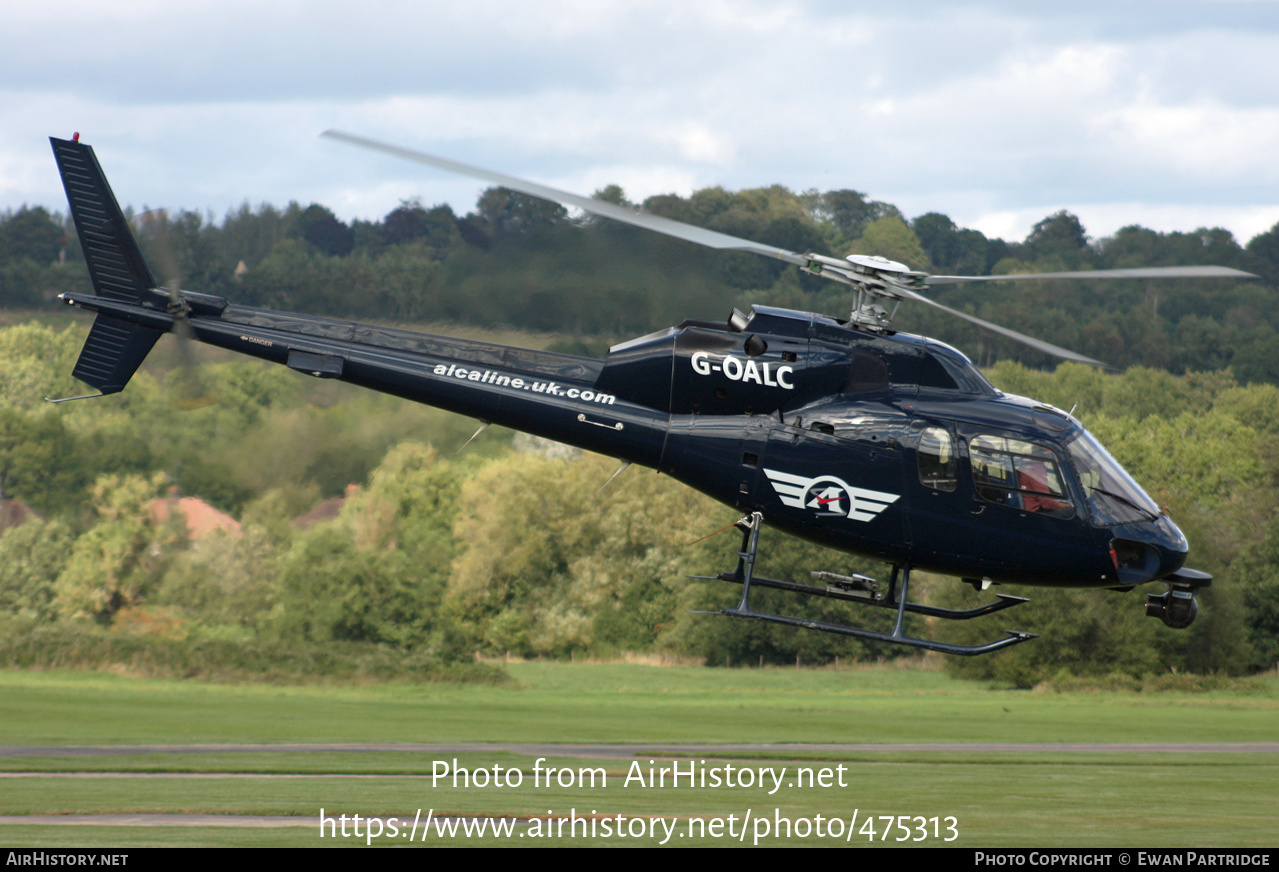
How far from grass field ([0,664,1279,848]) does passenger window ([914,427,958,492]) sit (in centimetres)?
988

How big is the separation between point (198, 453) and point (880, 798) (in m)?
27.2

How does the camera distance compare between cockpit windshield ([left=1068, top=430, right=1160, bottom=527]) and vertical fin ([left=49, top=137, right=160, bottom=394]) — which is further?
vertical fin ([left=49, top=137, right=160, bottom=394])

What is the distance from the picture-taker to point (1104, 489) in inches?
628

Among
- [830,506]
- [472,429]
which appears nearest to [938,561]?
[830,506]

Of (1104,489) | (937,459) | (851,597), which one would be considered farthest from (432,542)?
(1104,489)

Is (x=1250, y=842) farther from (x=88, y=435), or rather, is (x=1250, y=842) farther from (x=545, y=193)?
(x=88, y=435)

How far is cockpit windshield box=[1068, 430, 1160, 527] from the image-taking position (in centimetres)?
1584

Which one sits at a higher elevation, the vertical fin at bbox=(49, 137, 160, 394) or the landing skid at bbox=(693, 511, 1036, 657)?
the vertical fin at bbox=(49, 137, 160, 394)

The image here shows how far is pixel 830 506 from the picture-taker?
53.4 ft

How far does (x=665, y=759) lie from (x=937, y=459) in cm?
2105

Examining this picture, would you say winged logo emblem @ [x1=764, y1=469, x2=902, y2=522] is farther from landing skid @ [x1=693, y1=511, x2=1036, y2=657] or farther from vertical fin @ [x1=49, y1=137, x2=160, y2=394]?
vertical fin @ [x1=49, y1=137, x2=160, y2=394]

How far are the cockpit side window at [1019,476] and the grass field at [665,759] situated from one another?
9.60 m


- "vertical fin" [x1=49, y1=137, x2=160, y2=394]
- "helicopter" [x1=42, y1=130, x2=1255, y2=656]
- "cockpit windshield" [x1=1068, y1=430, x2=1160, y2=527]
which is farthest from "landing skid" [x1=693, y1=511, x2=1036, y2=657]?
"vertical fin" [x1=49, y1=137, x2=160, y2=394]

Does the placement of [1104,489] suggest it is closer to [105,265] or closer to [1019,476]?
[1019,476]
